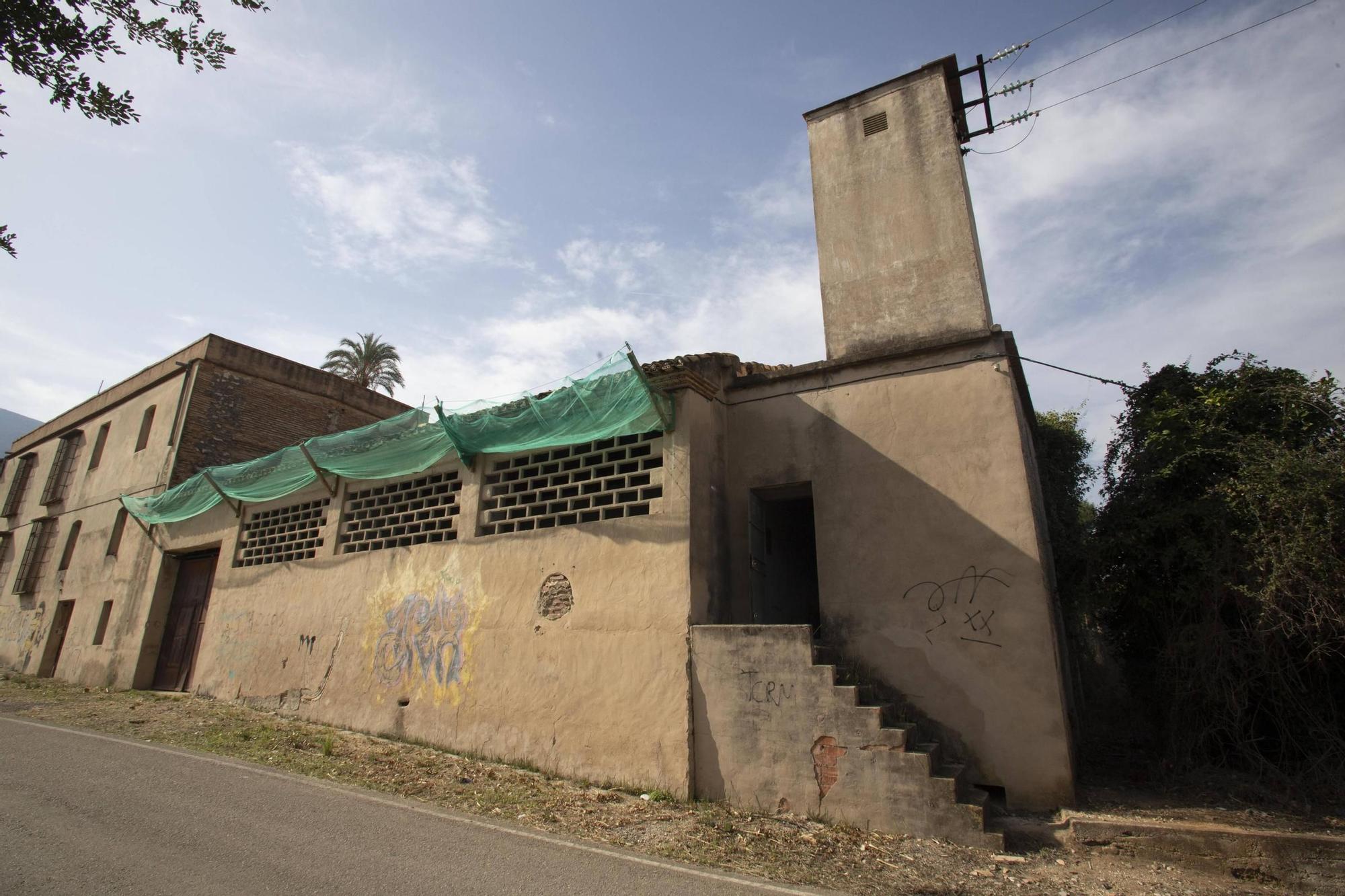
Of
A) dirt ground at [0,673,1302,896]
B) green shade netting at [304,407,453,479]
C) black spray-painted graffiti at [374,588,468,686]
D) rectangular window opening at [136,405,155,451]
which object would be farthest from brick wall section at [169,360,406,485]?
black spray-painted graffiti at [374,588,468,686]

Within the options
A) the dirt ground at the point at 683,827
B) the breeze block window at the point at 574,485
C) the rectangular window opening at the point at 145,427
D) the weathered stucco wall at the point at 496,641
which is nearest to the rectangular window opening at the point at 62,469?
the rectangular window opening at the point at 145,427

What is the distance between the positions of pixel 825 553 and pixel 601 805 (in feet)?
12.1

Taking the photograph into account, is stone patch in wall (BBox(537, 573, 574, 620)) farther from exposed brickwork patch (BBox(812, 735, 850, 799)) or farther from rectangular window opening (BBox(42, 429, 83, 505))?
rectangular window opening (BBox(42, 429, 83, 505))

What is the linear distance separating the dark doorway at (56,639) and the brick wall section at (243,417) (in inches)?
203

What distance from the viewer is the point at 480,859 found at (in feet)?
16.5

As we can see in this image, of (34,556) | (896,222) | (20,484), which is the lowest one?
(34,556)

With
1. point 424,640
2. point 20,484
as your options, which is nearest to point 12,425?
point 20,484

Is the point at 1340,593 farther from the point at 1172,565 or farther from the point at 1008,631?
the point at 1008,631

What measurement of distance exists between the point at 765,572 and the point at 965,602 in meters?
2.54

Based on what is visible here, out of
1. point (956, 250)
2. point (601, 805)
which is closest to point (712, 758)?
point (601, 805)

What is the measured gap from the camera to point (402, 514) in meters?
10.5

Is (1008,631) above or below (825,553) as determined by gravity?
below

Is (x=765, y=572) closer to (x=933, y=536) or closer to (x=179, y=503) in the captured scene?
(x=933, y=536)

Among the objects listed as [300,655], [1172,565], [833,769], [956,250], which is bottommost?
[833,769]
